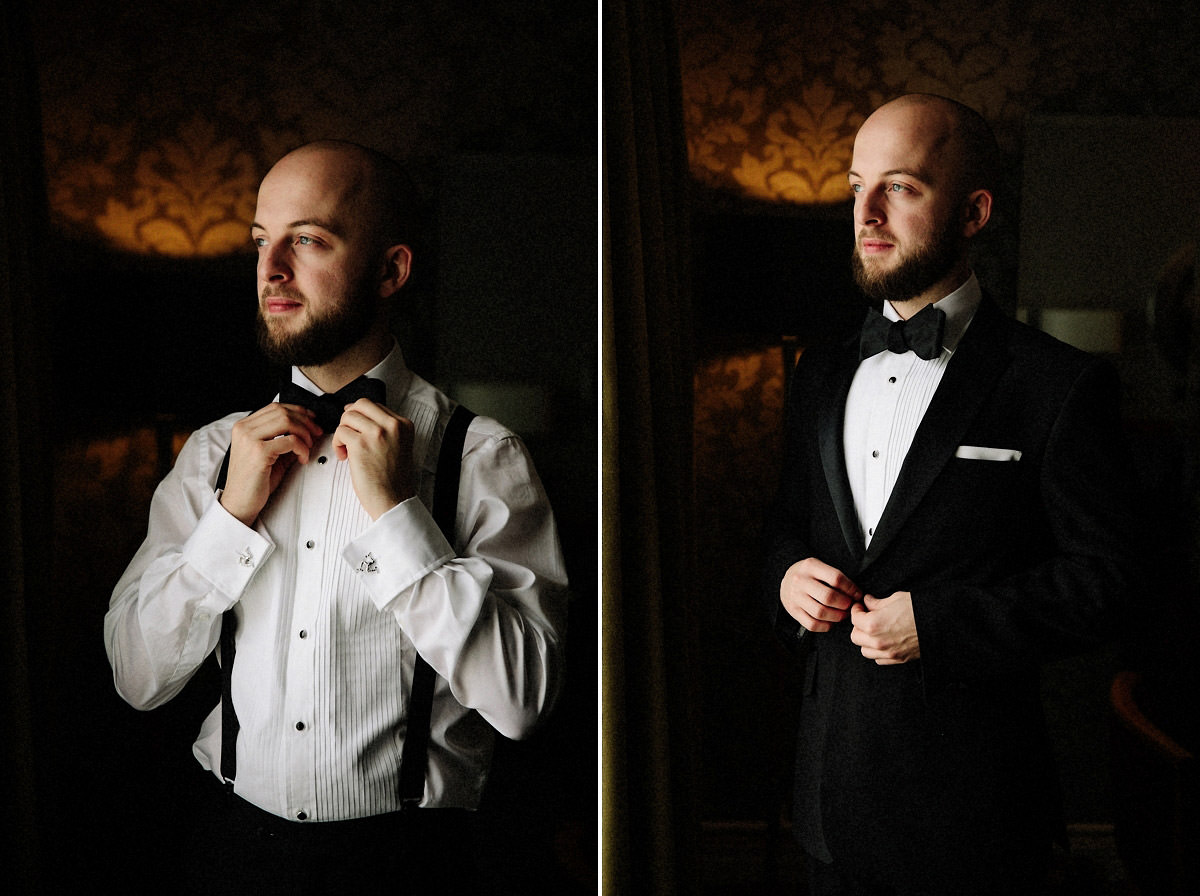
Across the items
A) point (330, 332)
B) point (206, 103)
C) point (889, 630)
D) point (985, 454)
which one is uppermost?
point (206, 103)

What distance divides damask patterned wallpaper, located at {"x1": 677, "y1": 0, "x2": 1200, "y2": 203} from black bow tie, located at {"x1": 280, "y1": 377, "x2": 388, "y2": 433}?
3.80 feet

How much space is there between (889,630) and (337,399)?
98 cm

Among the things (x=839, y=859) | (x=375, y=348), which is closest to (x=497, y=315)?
(x=375, y=348)

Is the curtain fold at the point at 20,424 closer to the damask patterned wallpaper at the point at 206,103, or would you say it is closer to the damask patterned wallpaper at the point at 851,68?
the damask patterned wallpaper at the point at 206,103

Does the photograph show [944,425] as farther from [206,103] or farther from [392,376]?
[206,103]

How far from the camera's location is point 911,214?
169 cm

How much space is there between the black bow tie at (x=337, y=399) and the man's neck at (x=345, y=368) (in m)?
0.02

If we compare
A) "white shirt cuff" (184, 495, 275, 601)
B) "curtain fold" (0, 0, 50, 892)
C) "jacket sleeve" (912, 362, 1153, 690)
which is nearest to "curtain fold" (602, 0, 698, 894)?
"jacket sleeve" (912, 362, 1153, 690)

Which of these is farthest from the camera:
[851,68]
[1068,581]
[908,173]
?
[851,68]

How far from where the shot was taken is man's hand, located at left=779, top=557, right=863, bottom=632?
1.61 meters

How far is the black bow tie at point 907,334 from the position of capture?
164 centimetres

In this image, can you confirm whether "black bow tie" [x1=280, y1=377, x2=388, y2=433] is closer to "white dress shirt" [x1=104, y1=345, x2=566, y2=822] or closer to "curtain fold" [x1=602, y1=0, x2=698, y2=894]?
"white dress shirt" [x1=104, y1=345, x2=566, y2=822]

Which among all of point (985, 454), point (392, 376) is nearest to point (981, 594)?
point (985, 454)

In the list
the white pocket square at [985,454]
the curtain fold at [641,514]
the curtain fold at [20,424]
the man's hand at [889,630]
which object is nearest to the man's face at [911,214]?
the white pocket square at [985,454]
